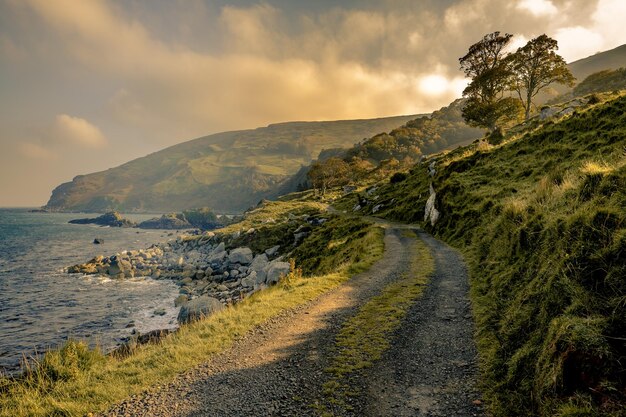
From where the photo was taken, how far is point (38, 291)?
4191cm

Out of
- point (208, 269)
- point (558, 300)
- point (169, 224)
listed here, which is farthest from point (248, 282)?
point (169, 224)

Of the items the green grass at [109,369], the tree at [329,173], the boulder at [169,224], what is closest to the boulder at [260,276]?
the green grass at [109,369]

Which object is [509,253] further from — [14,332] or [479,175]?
[14,332]

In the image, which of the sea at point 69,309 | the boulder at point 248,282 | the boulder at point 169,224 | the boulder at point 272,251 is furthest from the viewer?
the boulder at point 169,224

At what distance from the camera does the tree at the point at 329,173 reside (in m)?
113

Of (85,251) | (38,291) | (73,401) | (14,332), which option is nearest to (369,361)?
(73,401)

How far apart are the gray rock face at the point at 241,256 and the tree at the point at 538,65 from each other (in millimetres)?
58714

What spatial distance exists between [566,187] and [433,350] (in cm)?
847

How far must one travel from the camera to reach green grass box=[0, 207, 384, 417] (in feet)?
27.6

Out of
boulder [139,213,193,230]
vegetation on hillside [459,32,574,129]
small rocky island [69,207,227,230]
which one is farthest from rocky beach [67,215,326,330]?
boulder [139,213,193,230]

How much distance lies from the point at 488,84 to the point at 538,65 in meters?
9.15

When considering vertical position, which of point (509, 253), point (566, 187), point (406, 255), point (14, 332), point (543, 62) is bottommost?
point (14, 332)

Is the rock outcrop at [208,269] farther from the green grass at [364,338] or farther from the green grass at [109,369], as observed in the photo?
the green grass at [109,369]

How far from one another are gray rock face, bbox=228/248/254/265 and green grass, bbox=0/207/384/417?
37822mm
